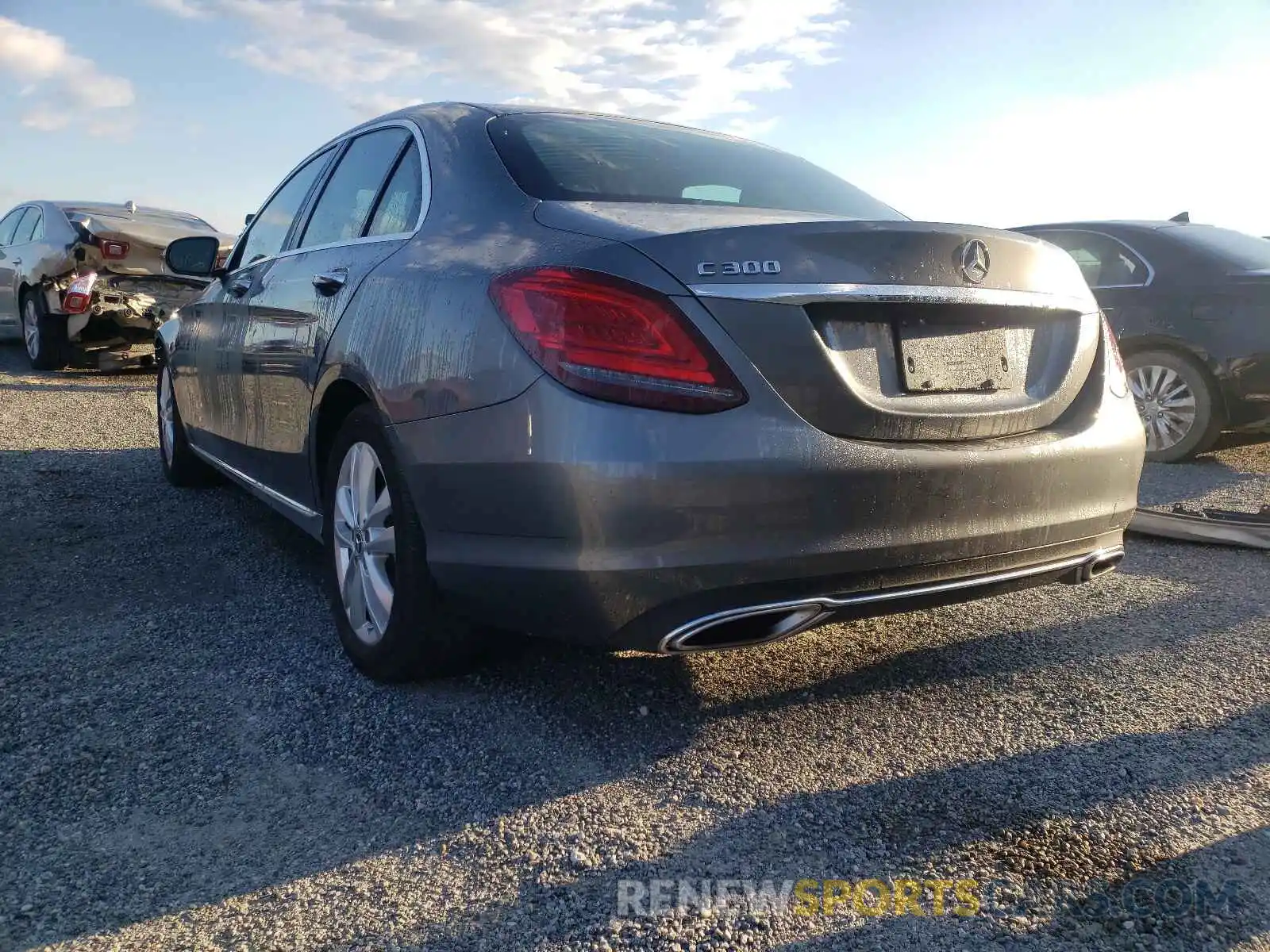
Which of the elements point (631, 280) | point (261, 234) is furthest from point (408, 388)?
point (261, 234)

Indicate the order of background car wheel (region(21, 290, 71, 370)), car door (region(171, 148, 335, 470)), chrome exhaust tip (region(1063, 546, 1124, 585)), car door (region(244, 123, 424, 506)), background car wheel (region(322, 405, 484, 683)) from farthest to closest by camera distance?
1. background car wheel (region(21, 290, 71, 370))
2. car door (region(171, 148, 335, 470))
3. car door (region(244, 123, 424, 506))
4. chrome exhaust tip (region(1063, 546, 1124, 585))
5. background car wheel (region(322, 405, 484, 683))

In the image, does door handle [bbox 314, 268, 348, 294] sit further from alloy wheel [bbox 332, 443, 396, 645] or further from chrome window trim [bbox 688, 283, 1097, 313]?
chrome window trim [bbox 688, 283, 1097, 313]

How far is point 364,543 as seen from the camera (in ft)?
9.86

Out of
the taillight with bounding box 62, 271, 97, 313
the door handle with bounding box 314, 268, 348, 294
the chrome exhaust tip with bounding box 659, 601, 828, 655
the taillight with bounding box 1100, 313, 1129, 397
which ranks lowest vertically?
the chrome exhaust tip with bounding box 659, 601, 828, 655

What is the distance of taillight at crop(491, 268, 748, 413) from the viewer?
7.25 feet

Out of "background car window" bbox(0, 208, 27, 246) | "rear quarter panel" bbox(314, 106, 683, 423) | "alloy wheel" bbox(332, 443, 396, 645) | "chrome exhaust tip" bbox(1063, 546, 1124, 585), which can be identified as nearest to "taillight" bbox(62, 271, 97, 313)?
→ "background car window" bbox(0, 208, 27, 246)

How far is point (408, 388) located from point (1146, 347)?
5.71 meters

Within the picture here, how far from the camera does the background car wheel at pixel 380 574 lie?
8.93 feet

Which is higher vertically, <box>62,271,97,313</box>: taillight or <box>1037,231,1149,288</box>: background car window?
<box>1037,231,1149,288</box>: background car window

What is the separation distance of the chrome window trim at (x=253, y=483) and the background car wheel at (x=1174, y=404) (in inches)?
200

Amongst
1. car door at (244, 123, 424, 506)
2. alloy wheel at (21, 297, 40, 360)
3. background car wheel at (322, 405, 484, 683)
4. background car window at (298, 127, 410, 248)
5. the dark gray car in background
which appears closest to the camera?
background car wheel at (322, 405, 484, 683)

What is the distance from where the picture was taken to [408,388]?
8.77ft

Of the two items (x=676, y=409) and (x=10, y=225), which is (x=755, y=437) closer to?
(x=676, y=409)

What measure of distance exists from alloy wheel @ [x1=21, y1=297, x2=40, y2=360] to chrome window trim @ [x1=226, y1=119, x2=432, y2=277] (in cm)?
701
